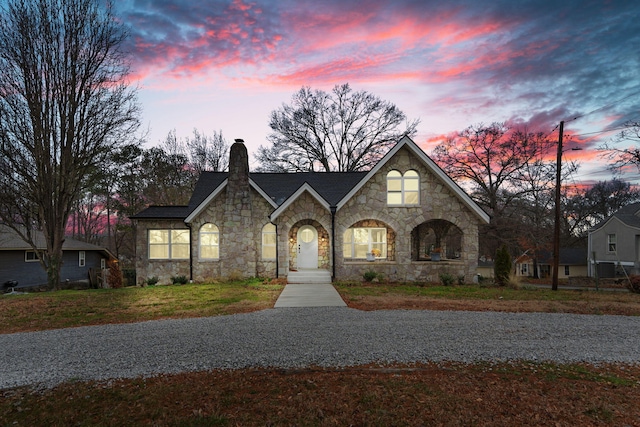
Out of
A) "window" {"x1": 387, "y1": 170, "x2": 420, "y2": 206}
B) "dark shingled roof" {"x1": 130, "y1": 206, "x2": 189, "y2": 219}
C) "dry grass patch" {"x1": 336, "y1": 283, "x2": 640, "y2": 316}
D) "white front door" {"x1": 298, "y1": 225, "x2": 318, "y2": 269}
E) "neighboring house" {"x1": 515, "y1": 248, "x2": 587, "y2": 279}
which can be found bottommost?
"neighboring house" {"x1": 515, "y1": 248, "x2": 587, "y2": 279}

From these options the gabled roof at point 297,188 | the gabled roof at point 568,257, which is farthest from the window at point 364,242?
the gabled roof at point 568,257

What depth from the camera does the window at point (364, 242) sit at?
18891 mm

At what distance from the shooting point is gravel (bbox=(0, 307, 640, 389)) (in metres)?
5.89

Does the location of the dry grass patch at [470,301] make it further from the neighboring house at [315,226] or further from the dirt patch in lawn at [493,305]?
the neighboring house at [315,226]

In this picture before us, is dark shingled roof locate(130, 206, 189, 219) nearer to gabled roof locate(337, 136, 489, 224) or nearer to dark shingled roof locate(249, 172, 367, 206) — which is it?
dark shingled roof locate(249, 172, 367, 206)

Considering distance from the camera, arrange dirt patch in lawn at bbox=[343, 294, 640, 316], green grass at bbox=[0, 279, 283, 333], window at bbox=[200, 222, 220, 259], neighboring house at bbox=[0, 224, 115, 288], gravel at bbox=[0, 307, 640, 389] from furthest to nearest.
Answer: neighboring house at bbox=[0, 224, 115, 288], window at bbox=[200, 222, 220, 259], dirt patch in lawn at bbox=[343, 294, 640, 316], green grass at bbox=[0, 279, 283, 333], gravel at bbox=[0, 307, 640, 389]

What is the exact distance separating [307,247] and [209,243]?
5066mm

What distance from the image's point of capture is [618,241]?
3462 cm

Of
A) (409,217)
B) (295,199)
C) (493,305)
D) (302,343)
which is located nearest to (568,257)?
(409,217)

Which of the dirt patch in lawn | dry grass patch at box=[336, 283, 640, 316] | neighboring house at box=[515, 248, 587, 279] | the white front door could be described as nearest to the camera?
the dirt patch in lawn

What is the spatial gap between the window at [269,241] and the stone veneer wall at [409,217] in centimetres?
339

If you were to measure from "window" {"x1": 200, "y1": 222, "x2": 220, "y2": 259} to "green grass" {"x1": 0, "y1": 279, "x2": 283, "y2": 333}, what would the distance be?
380cm

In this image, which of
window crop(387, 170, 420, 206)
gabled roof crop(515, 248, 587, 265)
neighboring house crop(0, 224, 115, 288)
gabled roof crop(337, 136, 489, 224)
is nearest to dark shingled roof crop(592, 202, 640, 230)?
gabled roof crop(515, 248, 587, 265)

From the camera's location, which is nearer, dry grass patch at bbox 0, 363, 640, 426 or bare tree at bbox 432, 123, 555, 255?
dry grass patch at bbox 0, 363, 640, 426
